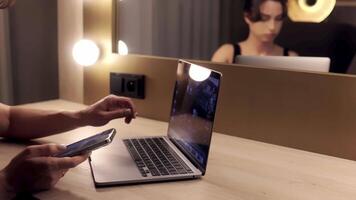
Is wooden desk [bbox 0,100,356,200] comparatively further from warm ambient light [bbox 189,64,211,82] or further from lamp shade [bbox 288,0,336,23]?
lamp shade [bbox 288,0,336,23]

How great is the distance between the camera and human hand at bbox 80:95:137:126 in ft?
4.03

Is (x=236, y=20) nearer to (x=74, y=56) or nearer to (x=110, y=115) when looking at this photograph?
(x=74, y=56)

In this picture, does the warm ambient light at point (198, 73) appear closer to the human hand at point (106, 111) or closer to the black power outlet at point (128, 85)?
the human hand at point (106, 111)

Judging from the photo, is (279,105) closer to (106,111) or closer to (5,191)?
(106,111)

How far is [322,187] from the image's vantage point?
937 mm

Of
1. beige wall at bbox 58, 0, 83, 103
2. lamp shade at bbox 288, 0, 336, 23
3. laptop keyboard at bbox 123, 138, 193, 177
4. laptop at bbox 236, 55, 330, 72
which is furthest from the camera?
beige wall at bbox 58, 0, 83, 103

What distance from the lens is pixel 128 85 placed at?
157 cm

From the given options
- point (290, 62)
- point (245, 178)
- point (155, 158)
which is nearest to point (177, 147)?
point (155, 158)

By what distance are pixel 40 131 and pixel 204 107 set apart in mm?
506

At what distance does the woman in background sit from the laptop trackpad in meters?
0.65

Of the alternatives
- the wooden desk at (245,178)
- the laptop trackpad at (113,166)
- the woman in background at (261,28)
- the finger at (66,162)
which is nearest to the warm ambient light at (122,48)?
the woman in background at (261,28)

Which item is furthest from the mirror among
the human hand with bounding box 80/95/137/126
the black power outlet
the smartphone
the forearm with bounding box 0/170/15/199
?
the forearm with bounding box 0/170/15/199

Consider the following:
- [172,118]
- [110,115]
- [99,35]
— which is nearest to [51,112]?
[110,115]

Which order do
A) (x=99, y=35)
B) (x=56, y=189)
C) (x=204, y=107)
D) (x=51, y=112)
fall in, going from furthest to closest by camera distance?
(x=99, y=35), (x=51, y=112), (x=204, y=107), (x=56, y=189)
